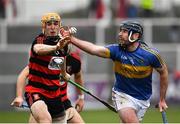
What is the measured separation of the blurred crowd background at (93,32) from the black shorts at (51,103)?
38.1 ft

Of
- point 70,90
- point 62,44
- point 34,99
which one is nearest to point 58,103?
point 34,99

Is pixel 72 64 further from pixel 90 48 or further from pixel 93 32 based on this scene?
pixel 93 32

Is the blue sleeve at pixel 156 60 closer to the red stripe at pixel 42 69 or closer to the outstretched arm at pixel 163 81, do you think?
the outstretched arm at pixel 163 81

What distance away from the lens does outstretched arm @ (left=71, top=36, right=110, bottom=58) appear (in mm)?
14540

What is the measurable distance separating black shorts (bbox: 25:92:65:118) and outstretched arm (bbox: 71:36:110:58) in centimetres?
95

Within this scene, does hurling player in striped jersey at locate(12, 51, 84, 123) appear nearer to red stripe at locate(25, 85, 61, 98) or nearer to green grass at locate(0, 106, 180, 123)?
red stripe at locate(25, 85, 61, 98)

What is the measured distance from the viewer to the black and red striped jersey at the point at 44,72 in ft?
49.1

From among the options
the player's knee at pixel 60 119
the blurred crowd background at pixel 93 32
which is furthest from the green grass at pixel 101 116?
the player's knee at pixel 60 119

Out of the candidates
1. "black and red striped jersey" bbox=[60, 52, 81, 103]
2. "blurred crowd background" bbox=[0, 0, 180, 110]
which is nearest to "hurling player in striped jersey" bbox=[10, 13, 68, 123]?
"black and red striped jersey" bbox=[60, 52, 81, 103]

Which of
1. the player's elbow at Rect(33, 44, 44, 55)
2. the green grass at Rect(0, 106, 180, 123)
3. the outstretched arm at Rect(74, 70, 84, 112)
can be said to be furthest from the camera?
the green grass at Rect(0, 106, 180, 123)

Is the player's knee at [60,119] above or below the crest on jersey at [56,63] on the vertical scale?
below

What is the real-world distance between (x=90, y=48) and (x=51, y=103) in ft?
3.47

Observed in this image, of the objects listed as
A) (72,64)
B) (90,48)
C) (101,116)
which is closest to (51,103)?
(72,64)

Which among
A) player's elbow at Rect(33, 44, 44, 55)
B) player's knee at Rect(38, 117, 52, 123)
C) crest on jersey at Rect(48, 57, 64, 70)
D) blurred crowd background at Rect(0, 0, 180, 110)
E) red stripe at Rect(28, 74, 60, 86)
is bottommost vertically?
blurred crowd background at Rect(0, 0, 180, 110)
